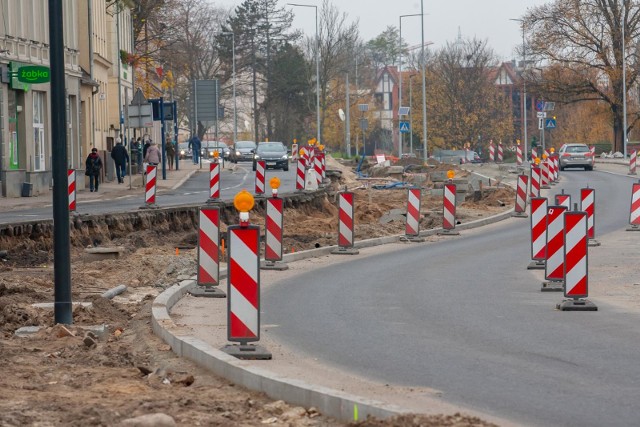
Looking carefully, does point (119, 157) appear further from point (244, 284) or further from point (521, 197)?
point (244, 284)

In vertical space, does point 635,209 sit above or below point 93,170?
below

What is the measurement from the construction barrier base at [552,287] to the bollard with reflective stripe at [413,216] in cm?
1017

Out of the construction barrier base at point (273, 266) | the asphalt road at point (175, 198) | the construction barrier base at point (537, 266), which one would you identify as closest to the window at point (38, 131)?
the asphalt road at point (175, 198)

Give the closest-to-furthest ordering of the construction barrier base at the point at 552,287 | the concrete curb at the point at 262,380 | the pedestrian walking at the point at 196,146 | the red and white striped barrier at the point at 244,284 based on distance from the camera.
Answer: the concrete curb at the point at 262,380
the red and white striped barrier at the point at 244,284
the construction barrier base at the point at 552,287
the pedestrian walking at the point at 196,146

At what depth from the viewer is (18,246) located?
23.0 meters

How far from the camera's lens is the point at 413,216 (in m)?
28.2

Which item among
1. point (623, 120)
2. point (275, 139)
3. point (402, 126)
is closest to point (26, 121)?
point (402, 126)

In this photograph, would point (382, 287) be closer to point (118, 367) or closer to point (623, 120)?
point (118, 367)

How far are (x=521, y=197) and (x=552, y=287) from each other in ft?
59.9

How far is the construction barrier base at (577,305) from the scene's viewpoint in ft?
49.1

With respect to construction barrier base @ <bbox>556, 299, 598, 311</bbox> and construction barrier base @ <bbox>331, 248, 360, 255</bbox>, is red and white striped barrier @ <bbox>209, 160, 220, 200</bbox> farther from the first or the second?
construction barrier base @ <bbox>556, 299, 598, 311</bbox>

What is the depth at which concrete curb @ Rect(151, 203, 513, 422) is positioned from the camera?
8056 millimetres

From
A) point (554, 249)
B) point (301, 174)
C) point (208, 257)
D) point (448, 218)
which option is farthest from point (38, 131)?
point (554, 249)

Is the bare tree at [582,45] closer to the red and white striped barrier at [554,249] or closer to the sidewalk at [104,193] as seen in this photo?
the sidewalk at [104,193]
